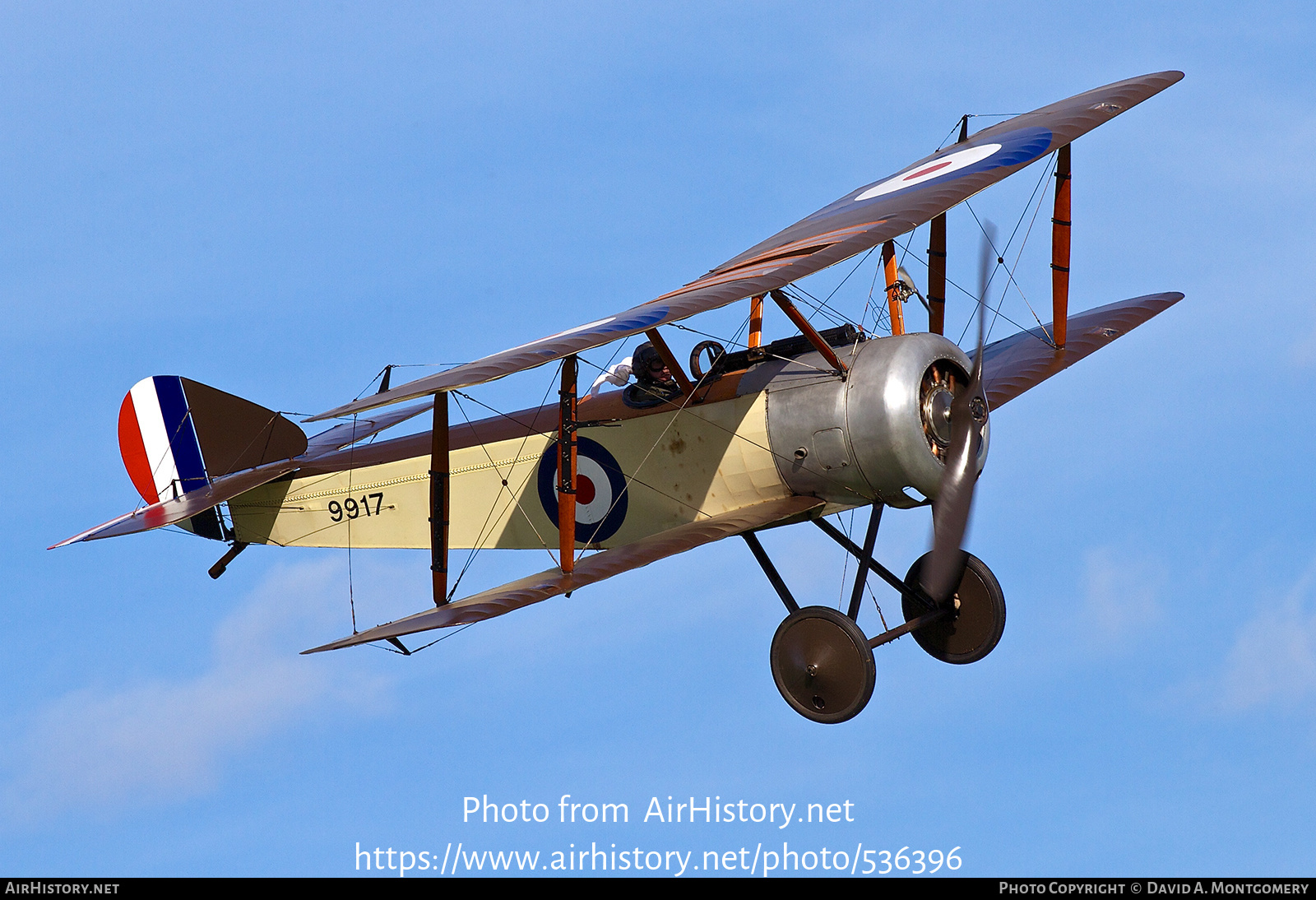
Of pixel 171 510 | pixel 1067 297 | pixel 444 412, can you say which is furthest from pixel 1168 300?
pixel 171 510

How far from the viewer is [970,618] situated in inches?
504

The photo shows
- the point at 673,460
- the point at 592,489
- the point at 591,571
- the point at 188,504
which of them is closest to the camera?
the point at 591,571

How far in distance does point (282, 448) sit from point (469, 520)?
229cm

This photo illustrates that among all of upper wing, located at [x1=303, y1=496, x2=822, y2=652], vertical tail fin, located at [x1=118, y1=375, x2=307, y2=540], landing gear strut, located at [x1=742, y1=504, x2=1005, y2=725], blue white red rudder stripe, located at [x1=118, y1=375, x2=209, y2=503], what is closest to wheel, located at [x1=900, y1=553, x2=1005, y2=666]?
landing gear strut, located at [x1=742, y1=504, x2=1005, y2=725]

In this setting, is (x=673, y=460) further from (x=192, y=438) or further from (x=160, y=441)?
(x=160, y=441)

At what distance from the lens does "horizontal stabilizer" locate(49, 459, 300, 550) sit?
14.4 m

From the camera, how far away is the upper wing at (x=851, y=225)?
36.1ft

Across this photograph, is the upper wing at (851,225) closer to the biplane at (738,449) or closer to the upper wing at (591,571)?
the biplane at (738,449)

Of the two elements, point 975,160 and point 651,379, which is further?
point 975,160

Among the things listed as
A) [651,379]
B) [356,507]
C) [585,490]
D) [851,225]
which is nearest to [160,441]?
[356,507]

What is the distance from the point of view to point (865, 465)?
11.7m

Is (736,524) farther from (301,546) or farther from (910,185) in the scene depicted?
(301,546)

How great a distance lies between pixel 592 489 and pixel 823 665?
238 cm

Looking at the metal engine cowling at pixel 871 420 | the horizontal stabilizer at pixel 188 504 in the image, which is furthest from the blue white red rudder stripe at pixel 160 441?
the metal engine cowling at pixel 871 420
